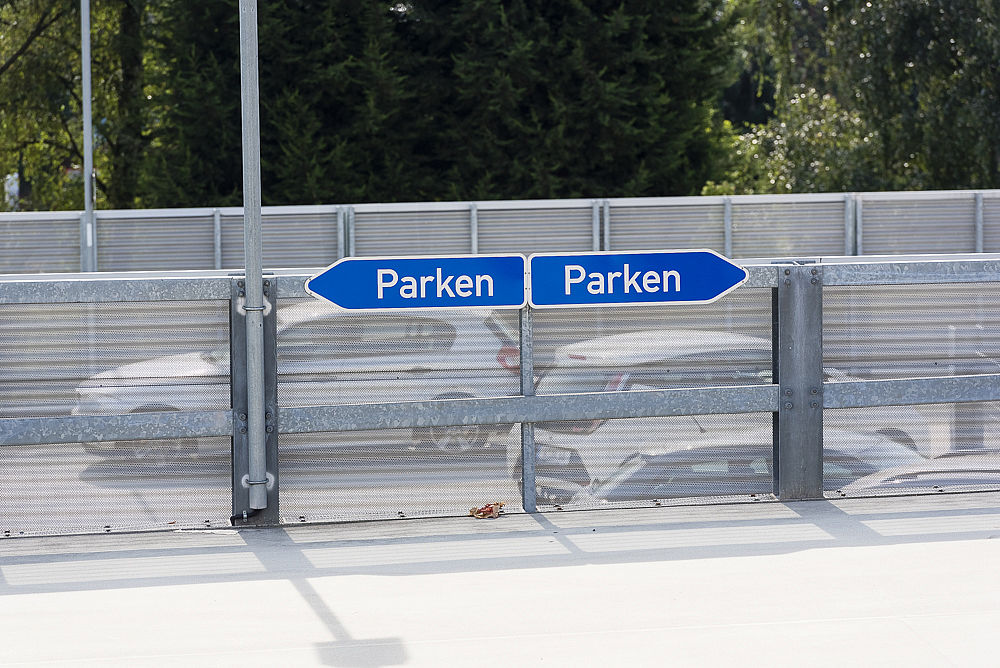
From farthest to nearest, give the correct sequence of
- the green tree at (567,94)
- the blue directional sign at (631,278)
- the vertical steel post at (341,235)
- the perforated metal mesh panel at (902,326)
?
the green tree at (567,94) < the vertical steel post at (341,235) < the perforated metal mesh panel at (902,326) < the blue directional sign at (631,278)

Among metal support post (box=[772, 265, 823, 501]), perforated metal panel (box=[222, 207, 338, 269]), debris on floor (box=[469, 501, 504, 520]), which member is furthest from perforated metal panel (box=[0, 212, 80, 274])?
metal support post (box=[772, 265, 823, 501])

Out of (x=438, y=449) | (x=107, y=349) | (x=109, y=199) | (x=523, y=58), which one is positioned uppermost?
(x=523, y=58)

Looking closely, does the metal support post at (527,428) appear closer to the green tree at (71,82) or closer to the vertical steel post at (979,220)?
the vertical steel post at (979,220)

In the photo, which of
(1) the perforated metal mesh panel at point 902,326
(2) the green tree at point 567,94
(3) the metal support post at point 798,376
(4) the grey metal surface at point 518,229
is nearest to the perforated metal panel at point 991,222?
(4) the grey metal surface at point 518,229

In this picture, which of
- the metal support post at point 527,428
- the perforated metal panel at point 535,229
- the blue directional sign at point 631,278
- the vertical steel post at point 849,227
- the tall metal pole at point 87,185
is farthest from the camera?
the vertical steel post at point 849,227

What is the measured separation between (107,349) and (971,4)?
77.9ft

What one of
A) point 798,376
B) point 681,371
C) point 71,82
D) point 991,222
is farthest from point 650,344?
point 71,82

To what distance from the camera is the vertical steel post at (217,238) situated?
71.3 feet

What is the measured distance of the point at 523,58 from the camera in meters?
29.1

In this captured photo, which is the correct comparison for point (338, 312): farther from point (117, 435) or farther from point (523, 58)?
point (523, 58)

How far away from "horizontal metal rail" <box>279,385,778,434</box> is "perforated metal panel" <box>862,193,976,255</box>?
16.5m

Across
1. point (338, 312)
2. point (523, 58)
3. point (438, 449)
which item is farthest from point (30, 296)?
point (523, 58)

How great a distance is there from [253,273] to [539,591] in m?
2.32

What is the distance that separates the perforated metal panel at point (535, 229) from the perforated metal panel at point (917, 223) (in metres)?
5.16
